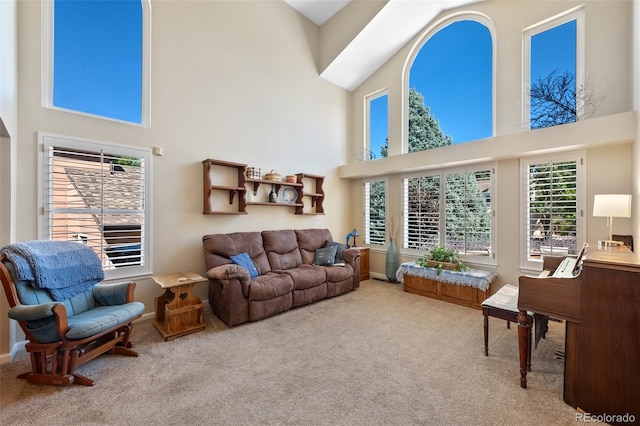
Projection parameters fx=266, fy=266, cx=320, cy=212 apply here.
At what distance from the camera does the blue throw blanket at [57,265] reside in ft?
6.81

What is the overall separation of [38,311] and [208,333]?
1.42m

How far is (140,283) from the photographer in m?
3.25

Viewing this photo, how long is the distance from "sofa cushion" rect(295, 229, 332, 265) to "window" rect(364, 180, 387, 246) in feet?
3.83

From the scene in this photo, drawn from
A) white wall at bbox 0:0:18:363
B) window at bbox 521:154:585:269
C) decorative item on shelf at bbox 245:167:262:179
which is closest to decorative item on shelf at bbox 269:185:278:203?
decorative item on shelf at bbox 245:167:262:179

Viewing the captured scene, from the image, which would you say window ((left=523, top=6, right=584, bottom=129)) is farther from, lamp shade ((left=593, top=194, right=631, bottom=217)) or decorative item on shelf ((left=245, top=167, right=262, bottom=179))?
decorative item on shelf ((left=245, top=167, right=262, bottom=179))

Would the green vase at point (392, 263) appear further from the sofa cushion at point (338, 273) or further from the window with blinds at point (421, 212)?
the sofa cushion at point (338, 273)

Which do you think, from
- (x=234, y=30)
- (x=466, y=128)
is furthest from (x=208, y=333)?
(x=466, y=128)

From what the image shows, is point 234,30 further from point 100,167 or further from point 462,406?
point 462,406

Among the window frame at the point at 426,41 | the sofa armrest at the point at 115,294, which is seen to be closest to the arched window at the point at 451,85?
the window frame at the point at 426,41

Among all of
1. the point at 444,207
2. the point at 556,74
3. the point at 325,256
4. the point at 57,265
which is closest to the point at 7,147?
the point at 57,265

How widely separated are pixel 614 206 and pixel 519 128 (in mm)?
1634

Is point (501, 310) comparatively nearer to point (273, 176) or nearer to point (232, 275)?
point (232, 275)

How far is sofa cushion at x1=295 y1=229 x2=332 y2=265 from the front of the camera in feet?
15.0

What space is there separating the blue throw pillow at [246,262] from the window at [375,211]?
2.71m
